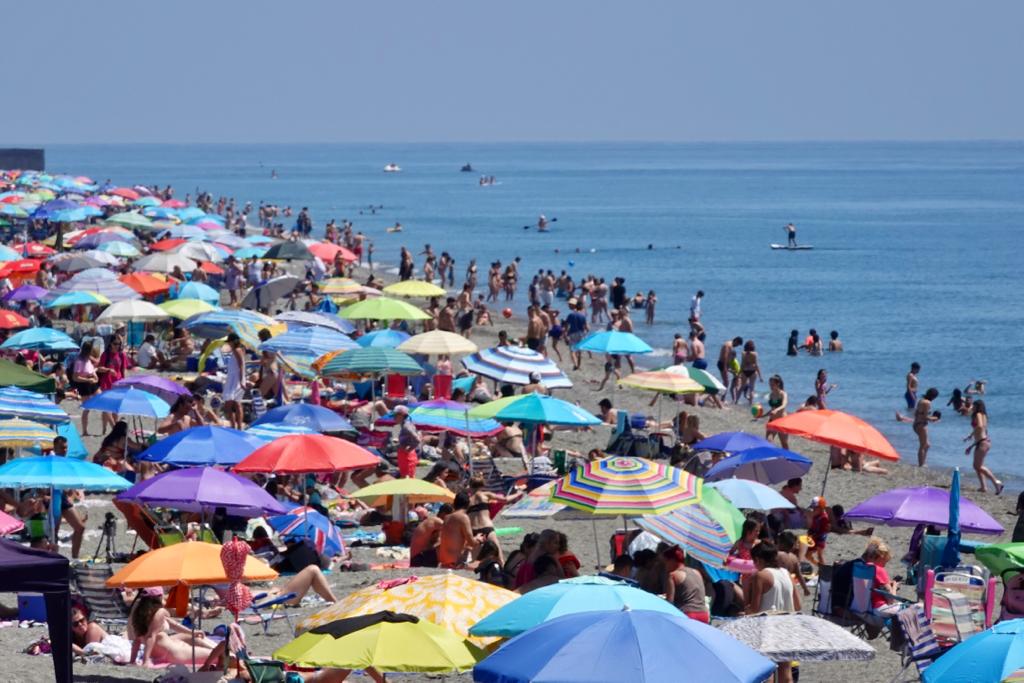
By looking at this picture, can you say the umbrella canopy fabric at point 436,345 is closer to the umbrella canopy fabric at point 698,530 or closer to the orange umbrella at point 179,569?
the umbrella canopy fabric at point 698,530

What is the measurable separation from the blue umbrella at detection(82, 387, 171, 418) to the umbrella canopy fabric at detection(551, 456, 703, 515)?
6.16 m

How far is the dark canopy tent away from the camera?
7.07 metres

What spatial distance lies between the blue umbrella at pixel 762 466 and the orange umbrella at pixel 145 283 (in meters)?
13.0

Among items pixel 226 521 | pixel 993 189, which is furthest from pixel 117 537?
pixel 993 189

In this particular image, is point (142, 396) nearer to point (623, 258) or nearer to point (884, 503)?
point (884, 503)

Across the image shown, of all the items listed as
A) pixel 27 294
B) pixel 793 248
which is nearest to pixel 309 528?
pixel 27 294

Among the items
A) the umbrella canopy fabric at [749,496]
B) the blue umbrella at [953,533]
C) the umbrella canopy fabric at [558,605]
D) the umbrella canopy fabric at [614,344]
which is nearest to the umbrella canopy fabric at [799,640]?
the umbrella canopy fabric at [558,605]

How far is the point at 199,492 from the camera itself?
37.2 ft

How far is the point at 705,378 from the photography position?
1830cm

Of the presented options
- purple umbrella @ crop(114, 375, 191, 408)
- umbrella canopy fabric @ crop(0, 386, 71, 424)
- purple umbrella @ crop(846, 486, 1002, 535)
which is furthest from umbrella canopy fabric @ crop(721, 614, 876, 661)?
purple umbrella @ crop(114, 375, 191, 408)

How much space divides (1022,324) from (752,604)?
36.0 m

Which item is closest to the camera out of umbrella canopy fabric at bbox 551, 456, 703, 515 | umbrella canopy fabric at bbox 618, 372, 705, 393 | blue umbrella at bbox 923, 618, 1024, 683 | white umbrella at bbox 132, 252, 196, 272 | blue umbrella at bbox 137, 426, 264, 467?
blue umbrella at bbox 923, 618, 1024, 683

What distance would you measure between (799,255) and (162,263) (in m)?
44.3

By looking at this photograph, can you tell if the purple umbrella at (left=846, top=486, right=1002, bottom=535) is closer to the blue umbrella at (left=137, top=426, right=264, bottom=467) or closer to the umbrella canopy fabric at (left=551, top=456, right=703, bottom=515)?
the umbrella canopy fabric at (left=551, top=456, right=703, bottom=515)
